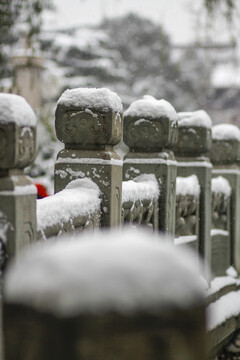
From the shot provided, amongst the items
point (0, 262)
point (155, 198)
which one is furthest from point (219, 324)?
point (0, 262)

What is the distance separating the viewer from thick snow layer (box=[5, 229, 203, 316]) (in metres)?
1.04

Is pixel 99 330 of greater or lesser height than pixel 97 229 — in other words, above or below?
above

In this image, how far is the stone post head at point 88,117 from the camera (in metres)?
3.44

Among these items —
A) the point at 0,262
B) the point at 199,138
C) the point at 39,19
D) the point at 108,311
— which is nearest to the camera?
the point at 108,311

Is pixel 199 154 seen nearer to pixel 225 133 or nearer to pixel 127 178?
pixel 225 133

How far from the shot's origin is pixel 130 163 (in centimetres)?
457

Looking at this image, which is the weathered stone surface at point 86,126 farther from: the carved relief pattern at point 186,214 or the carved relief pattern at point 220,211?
the carved relief pattern at point 220,211

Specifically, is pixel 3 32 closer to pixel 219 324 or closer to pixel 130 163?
pixel 130 163

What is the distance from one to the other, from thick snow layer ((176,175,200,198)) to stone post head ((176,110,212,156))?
264mm

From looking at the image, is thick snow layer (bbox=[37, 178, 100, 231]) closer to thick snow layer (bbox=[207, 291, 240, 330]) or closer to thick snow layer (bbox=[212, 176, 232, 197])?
thick snow layer (bbox=[207, 291, 240, 330])

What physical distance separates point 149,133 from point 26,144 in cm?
211

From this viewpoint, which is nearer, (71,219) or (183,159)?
(71,219)

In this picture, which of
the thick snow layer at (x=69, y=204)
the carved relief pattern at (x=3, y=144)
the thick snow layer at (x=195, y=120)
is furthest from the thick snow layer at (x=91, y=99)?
the thick snow layer at (x=195, y=120)

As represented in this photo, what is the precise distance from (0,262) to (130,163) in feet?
7.73
